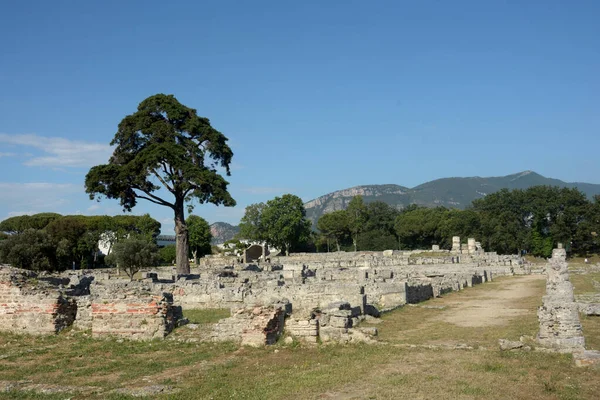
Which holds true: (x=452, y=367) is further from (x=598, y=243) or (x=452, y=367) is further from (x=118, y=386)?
(x=598, y=243)

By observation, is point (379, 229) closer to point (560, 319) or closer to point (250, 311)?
point (250, 311)

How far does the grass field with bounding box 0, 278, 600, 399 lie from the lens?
9312 mm

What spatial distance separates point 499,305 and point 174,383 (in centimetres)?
1655

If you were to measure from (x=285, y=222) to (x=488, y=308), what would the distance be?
63.4 m

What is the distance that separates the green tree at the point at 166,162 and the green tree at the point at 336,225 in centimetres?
5854

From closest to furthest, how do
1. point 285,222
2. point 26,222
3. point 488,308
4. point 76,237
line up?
point 488,308
point 76,237
point 26,222
point 285,222

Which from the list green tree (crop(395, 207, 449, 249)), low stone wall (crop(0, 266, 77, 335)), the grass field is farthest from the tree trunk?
green tree (crop(395, 207, 449, 249))

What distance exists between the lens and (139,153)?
37.8m

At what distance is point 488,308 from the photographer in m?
22.3

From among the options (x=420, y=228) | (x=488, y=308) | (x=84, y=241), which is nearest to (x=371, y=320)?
(x=488, y=308)

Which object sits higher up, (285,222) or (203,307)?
(285,222)

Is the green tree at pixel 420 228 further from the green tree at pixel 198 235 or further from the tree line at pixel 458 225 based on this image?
the green tree at pixel 198 235

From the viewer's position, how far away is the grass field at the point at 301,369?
9312mm

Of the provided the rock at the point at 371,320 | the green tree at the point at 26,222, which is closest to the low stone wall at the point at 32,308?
the rock at the point at 371,320
